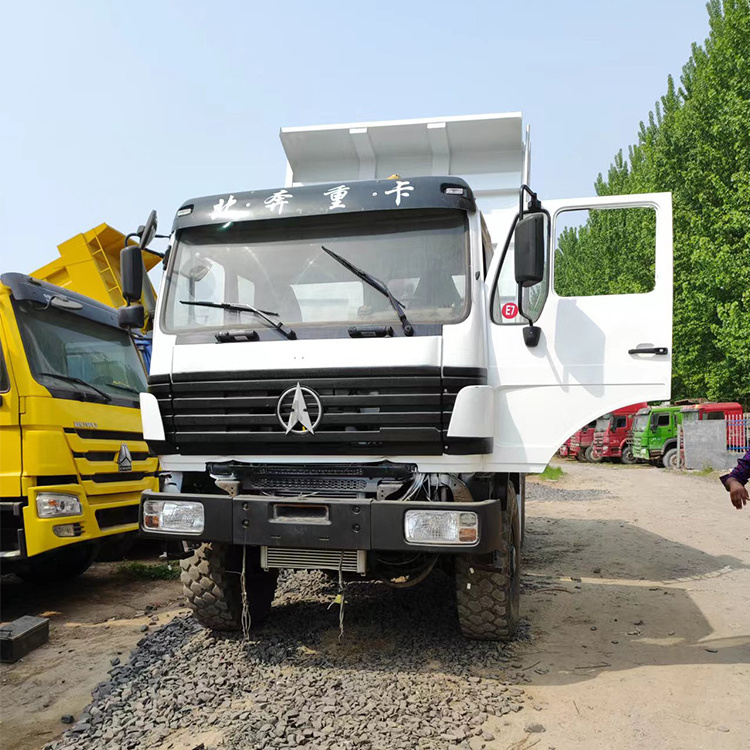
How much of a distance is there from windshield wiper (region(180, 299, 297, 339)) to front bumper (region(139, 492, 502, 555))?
904 mm

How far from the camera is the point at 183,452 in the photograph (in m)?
3.97

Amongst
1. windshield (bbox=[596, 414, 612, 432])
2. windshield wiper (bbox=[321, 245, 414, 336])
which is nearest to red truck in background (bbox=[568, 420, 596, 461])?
windshield (bbox=[596, 414, 612, 432])

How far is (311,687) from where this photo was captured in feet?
11.4

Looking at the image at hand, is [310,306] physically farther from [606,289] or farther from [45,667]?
[606,289]

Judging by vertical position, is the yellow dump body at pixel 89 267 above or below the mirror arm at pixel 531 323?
above

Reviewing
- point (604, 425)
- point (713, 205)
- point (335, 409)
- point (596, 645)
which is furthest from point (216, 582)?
point (604, 425)

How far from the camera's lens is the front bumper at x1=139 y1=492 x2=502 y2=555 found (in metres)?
3.43

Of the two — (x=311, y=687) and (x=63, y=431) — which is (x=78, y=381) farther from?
(x=311, y=687)

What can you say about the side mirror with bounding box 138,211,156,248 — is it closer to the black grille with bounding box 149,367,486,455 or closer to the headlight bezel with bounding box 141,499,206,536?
the black grille with bounding box 149,367,486,455

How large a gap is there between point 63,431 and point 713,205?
1962 centimetres

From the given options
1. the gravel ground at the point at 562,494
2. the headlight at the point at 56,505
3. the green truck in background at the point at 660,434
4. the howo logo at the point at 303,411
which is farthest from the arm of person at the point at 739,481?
the green truck in background at the point at 660,434

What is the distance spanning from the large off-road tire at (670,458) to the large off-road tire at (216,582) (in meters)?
19.6

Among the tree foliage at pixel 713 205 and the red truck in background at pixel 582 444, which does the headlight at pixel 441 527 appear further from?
the red truck in background at pixel 582 444

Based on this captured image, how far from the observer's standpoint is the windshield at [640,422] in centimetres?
2198
